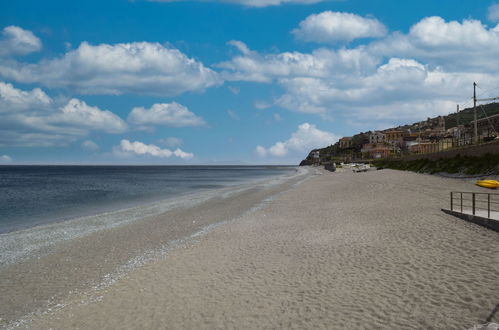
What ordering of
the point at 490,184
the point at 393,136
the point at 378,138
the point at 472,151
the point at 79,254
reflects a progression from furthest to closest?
the point at 378,138 < the point at 393,136 < the point at 472,151 < the point at 490,184 < the point at 79,254

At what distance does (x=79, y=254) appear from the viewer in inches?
592

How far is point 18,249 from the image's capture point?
16.3m

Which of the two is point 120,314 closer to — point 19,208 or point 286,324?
point 286,324

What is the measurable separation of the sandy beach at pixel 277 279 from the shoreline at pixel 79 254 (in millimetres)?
80

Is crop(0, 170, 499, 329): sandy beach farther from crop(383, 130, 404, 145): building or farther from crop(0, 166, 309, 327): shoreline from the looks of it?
crop(383, 130, 404, 145): building

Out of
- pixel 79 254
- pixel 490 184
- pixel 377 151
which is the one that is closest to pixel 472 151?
pixel 490 184

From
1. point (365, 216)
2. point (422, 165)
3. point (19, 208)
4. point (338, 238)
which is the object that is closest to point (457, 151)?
point (422, 165)

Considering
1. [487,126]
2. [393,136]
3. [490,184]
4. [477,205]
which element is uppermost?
[393,136]

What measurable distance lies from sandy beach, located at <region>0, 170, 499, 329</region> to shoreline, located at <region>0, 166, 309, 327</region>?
8 centimetres

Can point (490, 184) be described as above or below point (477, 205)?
above

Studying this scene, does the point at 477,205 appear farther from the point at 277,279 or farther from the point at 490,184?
the point at 277,279

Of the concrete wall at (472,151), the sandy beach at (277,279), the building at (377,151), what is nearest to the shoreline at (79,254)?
the sandy beach at (277,279)

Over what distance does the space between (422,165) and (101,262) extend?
2154 inches

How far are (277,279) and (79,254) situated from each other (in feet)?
31.6
